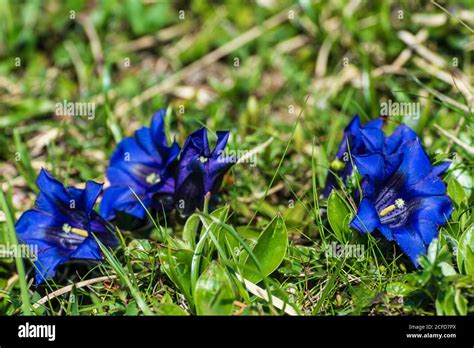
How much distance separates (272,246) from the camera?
2422 mm

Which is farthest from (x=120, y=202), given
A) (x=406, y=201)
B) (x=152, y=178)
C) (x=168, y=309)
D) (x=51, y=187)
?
(x=406, y=201)

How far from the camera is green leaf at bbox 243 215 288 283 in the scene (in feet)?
7.89

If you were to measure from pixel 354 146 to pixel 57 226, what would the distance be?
3.94 ft

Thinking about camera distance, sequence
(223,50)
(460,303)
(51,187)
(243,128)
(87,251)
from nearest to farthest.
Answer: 1. (460,303)
2. (87,251)
3. (51,187)
4. (243,128)
5. (223,50)

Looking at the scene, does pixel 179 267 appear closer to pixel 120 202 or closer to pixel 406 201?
pixel 120 202

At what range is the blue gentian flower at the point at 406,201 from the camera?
7.47ft

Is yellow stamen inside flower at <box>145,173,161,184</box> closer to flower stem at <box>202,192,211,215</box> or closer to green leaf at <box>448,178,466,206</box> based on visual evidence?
flower stem at <box>202,192,211,215</box>

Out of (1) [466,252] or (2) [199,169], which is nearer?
(1) [466,252]

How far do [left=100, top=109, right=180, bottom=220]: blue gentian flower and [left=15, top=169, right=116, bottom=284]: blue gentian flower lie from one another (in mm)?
111

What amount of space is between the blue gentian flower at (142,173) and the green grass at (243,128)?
123 millimetres

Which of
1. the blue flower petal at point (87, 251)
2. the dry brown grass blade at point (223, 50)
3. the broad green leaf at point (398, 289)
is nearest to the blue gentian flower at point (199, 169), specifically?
the blue flower petal at point (87, 251)

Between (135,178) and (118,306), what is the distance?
23.7 inches

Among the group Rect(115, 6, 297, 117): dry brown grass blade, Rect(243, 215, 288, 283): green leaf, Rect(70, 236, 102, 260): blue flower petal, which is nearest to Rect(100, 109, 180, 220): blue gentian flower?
Rect(70, 236, 102, 260): blue flower petal

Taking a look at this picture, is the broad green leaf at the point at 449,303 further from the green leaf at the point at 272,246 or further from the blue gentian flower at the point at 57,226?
the blue gentian flower at the point at 57,226
